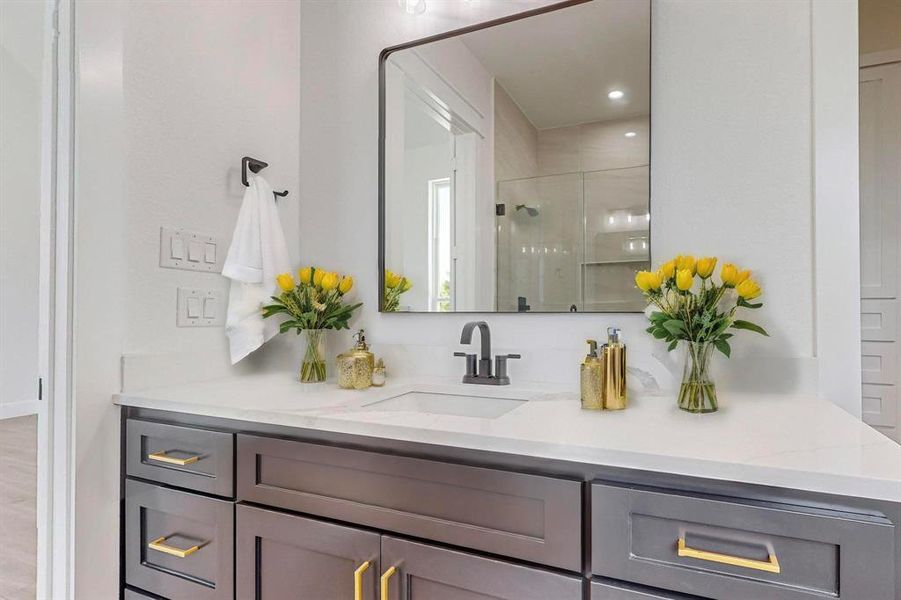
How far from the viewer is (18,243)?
2.92 meters

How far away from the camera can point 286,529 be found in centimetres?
104

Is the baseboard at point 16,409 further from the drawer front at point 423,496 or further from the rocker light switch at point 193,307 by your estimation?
the drawer front at point 423,496

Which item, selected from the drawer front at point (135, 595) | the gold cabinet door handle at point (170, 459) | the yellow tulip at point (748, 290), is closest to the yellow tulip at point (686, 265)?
the yellow tulip at point (748, 290)

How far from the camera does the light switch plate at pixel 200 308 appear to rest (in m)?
1.48

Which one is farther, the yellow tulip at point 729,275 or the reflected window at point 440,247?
the reflected window at point 440,247

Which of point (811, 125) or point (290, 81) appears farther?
point (290, 81)

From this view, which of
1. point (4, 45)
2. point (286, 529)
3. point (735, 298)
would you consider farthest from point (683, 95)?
point (4, 45)

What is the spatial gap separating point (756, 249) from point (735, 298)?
14cm

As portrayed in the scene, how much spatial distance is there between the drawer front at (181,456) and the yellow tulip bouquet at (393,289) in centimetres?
70

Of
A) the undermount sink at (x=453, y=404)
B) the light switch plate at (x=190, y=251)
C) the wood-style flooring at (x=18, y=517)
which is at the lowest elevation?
the wood-style flooring at (x=18, y=517)

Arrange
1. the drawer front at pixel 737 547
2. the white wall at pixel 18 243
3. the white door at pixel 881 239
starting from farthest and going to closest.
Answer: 1. the white wall at pixel 18 243
2. the white door at pixel 881 239
3. the drawer front at pixel 737 547

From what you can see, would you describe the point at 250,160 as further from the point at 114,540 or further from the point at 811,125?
the point at 811,125

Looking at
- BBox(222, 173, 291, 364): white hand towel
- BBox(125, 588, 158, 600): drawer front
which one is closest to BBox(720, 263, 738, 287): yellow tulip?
BBox(222, 173, 291, 364): white hand towel

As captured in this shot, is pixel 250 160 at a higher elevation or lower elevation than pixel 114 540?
higher
